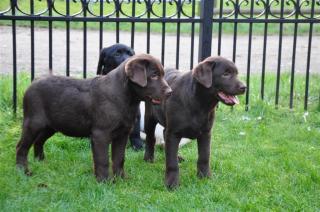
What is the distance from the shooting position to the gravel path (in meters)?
12.2

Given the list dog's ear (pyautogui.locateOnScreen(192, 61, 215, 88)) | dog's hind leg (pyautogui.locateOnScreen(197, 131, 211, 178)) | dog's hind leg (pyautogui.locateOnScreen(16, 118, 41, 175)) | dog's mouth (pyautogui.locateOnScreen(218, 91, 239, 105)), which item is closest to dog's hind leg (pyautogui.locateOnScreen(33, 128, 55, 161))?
dog's hind leg (pyautogui.locateOnScreen(16, 118, 41, 175))

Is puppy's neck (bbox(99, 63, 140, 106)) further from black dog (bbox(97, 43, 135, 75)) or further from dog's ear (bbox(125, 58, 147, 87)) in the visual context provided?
black dog (bbox(97, 43, 135, 75))

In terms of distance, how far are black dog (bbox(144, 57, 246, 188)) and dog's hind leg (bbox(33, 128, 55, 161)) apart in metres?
1.24

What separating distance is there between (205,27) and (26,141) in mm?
3242

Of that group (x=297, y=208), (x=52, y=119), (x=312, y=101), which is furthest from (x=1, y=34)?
(x=297, y=208)

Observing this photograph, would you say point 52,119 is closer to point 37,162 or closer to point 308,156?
point 37,162

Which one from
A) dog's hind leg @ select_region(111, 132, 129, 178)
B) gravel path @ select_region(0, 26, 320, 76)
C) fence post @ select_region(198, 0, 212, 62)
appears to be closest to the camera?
dog's hind leg @ select_region(111, 132, 129, 178)

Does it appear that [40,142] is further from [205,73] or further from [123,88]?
[205,73]

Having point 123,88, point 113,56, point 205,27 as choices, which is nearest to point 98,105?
point 123,88

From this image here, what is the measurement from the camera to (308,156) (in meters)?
6.27

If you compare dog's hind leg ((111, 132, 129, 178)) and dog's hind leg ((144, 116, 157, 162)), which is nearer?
dog's hind leg ((111, 132, 129, 178))

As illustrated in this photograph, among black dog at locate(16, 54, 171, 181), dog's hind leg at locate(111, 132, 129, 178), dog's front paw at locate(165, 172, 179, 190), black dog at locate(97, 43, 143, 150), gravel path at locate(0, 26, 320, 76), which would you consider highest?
black dog at locate(97, 43, 143, 150)

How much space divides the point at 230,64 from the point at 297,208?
1385 millimetres

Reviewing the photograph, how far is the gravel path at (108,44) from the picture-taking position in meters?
12.2
